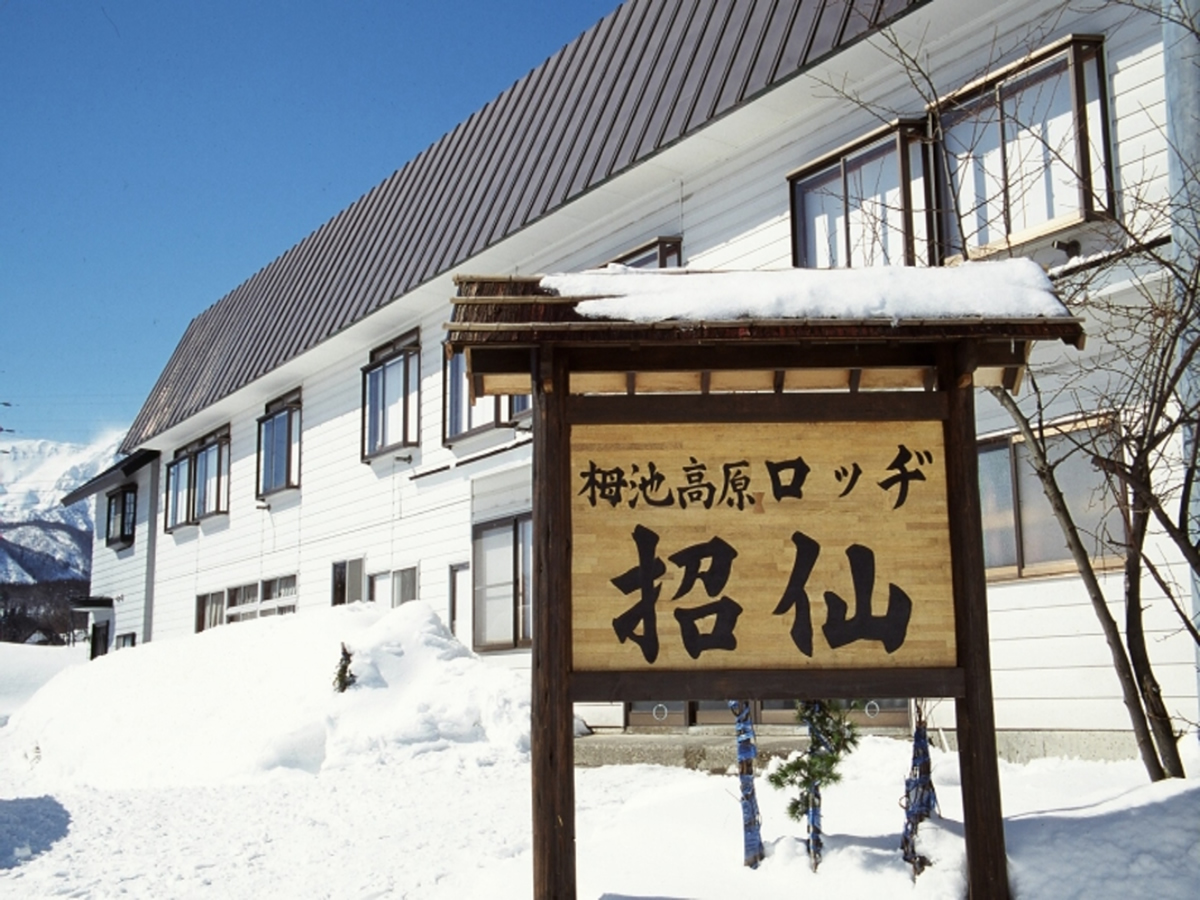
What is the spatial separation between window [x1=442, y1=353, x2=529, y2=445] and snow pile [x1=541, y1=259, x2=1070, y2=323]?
1003 cm

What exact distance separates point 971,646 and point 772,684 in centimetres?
96

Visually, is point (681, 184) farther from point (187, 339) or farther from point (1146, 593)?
point (187, 339)

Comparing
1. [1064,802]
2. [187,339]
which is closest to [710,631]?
[1064,802]

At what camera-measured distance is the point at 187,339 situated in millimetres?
28828

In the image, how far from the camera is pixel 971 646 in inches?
220

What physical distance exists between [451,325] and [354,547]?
1533cm

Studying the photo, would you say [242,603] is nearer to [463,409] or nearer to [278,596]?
[278,596]

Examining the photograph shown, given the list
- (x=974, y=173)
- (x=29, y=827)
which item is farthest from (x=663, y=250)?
(x=29, y=827)

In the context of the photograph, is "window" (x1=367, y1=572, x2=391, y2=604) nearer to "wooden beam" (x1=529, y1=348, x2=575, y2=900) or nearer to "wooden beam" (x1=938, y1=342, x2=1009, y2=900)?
"wooden beam" (x1=529, y1=348, x2=575, y2=900)

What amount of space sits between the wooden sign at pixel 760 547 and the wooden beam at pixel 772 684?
0.05 m

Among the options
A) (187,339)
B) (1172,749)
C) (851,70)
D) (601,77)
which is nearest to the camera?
(1172,749)

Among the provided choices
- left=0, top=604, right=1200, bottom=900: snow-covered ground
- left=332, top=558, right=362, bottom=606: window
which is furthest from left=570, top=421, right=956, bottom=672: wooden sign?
left=332, top=558, right=362, bottom=606: window

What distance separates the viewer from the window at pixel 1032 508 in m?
9.41

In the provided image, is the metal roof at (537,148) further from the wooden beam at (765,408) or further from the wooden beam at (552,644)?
the wooden beam at (552,644)
